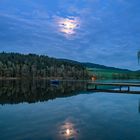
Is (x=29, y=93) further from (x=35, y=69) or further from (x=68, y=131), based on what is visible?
(x=35, y=69)

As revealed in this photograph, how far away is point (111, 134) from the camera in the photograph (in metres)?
18.7

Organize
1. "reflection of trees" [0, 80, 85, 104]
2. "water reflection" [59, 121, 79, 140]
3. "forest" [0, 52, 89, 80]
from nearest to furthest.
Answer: "water reflection" [59, 121, 79, 140], "reflection of trees" [0, 80, 85, 104], "forest" [0, 52, 89, 80]

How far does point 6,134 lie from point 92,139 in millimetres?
5815

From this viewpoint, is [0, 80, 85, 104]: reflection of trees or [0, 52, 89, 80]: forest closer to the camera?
[0, 80, 85, 104]: reflection of trees

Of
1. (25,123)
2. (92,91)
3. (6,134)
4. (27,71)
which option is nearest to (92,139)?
(6,134)

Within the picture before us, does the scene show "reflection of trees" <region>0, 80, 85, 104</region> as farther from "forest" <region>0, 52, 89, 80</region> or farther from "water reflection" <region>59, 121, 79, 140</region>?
"forest" <region>0, 52, 89, 80</region>

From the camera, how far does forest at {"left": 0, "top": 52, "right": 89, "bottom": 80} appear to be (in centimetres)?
15045

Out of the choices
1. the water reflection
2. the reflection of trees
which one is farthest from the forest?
the water reflection

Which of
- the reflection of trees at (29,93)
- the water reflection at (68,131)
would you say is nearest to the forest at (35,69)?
the reflection of trees at (29,93)

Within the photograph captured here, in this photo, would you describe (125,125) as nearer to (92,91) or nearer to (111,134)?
(111,134)

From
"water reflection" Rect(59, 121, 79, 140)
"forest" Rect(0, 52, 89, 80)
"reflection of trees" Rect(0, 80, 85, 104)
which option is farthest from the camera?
"forest" Rect(0, 52, 89, 80)

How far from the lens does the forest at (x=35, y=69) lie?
494 ft

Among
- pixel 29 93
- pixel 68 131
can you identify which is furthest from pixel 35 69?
pixel 68 131

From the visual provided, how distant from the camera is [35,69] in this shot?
16950 centimetres
